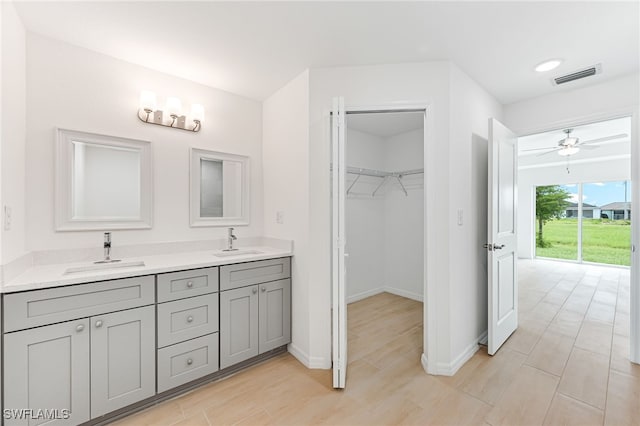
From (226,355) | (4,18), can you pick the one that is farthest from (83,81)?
(226,355)

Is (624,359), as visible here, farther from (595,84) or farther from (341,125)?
(341,125)

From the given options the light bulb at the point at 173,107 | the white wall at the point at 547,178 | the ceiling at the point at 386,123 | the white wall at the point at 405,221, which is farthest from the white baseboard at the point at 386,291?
the white wall at the point at 547,178

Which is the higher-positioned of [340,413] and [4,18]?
[4,18]

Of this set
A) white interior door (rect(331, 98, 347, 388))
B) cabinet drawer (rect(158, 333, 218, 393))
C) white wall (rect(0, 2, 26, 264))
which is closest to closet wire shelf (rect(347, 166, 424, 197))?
white interior door (rect(331, 98, 347, 388))

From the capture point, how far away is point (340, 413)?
1.71 m

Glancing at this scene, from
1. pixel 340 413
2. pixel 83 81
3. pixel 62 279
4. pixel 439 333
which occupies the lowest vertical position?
pixel 340 413

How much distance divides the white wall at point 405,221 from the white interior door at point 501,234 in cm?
112

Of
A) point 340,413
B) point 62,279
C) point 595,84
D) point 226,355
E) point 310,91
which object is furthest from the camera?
point 595,84

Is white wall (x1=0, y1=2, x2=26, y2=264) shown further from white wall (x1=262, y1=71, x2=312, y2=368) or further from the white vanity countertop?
white wall (x1=262, y1=71, x2=312, y2=368)

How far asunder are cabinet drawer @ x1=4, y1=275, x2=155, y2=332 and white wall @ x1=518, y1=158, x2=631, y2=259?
8.56 metres

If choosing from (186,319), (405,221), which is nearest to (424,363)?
(186,319)

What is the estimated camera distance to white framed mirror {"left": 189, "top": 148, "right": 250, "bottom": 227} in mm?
2483

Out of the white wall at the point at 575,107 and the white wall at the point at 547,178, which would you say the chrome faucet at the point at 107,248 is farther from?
the white wall at the point at 547,178

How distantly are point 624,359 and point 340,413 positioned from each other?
2.48 metres
